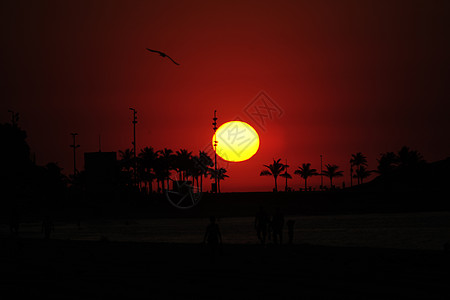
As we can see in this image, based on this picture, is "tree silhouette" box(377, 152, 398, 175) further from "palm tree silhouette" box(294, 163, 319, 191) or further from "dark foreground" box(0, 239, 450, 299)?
"dark foreground" box(0, 239, 450, 299)

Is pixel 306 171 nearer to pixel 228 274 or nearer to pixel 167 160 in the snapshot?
pixel 167 160

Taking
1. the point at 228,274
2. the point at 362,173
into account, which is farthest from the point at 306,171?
the point at 228,274

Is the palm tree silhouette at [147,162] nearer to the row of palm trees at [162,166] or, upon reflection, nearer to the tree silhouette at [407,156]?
the row of palm trees at [162,166]

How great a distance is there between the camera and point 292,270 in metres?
17.8

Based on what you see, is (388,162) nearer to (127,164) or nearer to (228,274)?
(127,164)

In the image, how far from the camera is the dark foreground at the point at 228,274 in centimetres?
1371

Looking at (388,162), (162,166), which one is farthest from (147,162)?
(388,162)

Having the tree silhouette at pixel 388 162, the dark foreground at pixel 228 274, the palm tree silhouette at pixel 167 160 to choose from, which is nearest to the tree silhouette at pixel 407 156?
the tree silhouette at pixel 388 162

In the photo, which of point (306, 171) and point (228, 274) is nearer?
point (228, 274)

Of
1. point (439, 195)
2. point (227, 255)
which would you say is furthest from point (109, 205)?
point (227, 255)

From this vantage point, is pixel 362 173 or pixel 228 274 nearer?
pixel 228 274

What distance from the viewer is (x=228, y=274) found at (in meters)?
17.1

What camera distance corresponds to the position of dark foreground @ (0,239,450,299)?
13.7m

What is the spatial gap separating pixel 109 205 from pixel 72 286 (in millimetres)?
82815
